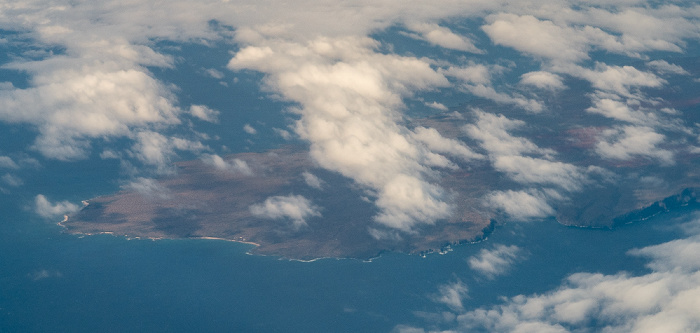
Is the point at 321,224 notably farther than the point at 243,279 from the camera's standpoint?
Yes

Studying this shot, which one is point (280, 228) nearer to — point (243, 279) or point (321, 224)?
point (321, 224)

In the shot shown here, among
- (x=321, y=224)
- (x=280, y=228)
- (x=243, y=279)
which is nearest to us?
(x=243, y=279)

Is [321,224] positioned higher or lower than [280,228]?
higher

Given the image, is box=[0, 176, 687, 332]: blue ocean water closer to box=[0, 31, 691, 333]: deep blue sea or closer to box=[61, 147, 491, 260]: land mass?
box=[0, 31, 691, 333]: deep blue sea

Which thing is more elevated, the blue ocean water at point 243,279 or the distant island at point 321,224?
the distant island at point 321,224

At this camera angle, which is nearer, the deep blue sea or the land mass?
the deep blue sea

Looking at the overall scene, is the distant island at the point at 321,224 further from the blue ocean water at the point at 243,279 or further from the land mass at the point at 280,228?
the blue ocean water at the point at 243,279

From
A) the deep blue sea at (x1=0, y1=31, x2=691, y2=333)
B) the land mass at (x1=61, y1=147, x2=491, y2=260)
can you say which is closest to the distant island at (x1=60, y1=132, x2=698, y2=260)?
the land mass at (x1=61, y1=147, x2=491, y2=260)

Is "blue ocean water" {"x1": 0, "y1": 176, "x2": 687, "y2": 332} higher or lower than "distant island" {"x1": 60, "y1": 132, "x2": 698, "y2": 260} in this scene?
lower

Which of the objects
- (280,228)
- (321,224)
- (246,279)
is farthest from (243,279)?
(321,224)

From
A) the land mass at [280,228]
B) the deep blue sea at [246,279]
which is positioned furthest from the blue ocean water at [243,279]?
the land mass at [280,228]

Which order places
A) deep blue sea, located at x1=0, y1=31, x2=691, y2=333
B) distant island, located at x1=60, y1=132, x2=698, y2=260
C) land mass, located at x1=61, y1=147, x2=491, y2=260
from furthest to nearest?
distant island, located at x1=60, y1=132, x2=698, y2=260
land mass, located at x1=61, y1=147, x2=491, y2=260
deep blue sea, located at x1=0, y1=31, x2=691, y2=333

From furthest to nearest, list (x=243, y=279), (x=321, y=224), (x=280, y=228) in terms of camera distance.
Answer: (x=321, y=224), (x=280, y=228), (x=243, y=279)

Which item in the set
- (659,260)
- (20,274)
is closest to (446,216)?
(659,260)
